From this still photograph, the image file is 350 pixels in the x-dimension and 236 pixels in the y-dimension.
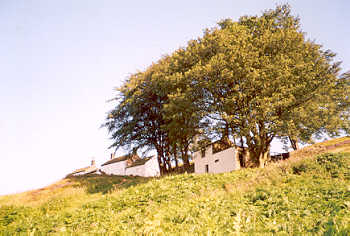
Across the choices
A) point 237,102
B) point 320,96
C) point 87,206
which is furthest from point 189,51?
point 87,206

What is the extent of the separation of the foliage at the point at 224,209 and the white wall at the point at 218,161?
617 inches

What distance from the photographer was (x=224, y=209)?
8.28 meters

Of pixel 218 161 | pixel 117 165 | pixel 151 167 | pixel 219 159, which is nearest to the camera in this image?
pixel 219 159

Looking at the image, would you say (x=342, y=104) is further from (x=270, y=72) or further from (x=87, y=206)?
(x=87, y=206)

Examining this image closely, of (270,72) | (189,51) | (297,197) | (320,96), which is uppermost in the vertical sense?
Answer: (189,51)

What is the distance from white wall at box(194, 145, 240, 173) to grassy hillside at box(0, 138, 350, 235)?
1537 cm

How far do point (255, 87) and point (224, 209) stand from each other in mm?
16224

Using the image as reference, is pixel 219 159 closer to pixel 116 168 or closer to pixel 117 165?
pixel 117 165

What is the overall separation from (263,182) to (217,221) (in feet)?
22.0

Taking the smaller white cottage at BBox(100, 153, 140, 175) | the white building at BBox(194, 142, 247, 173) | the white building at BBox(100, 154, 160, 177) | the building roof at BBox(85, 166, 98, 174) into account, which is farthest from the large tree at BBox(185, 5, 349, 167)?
the building roof at BBox(85, 166, 98, 174)

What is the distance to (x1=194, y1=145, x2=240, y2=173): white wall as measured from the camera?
102ft

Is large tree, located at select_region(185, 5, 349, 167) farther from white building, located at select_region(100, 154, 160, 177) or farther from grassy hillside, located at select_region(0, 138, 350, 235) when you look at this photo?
white building, located at select_region(100, 154, 160, 177)

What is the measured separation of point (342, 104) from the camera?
29.2 meters

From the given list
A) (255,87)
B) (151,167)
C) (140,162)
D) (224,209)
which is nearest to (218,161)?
(255,87)
